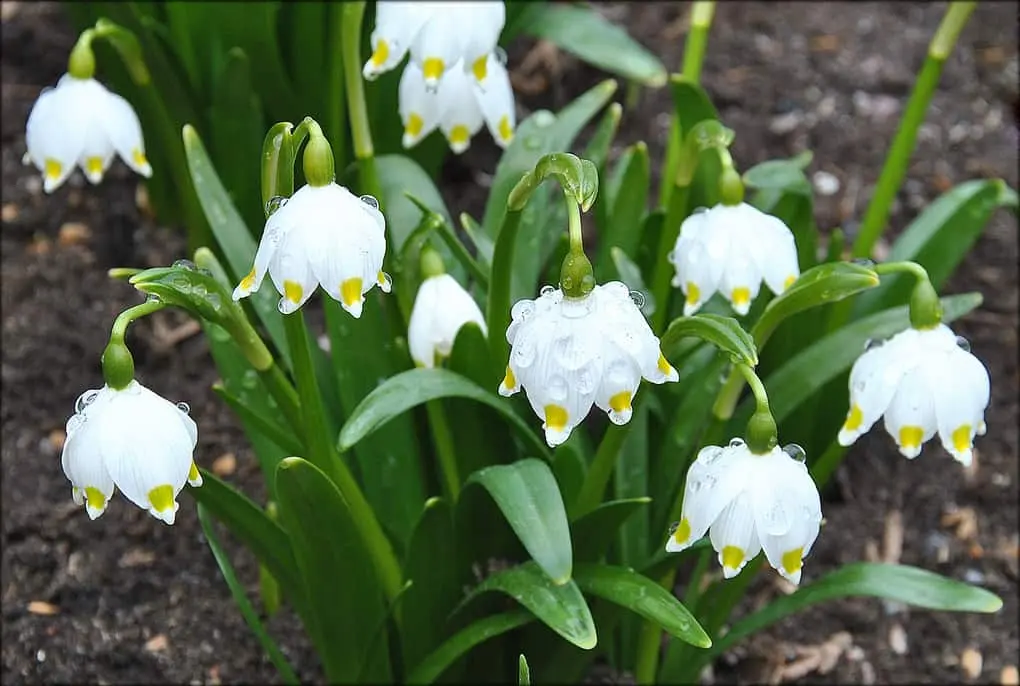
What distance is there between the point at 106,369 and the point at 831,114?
234cm

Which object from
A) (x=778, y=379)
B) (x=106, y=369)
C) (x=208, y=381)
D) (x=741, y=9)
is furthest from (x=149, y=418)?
(x=741, y=9)

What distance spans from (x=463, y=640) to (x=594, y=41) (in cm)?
153

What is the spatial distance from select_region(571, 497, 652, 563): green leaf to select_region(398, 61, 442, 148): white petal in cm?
64

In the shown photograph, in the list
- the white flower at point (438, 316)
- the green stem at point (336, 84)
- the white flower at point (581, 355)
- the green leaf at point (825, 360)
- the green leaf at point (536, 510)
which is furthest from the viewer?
the green stem at point (336, 84)

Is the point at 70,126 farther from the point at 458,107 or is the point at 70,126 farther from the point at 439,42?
the point at 439,42

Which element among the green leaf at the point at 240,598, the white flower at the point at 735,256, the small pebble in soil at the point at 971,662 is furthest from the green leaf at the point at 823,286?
the small pebble in soil at the point at 971,662

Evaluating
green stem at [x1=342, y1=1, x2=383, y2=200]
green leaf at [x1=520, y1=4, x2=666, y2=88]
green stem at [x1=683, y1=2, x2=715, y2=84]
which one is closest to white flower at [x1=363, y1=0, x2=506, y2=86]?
green stem at [x1=342, y1=1, x2=383, y2=200]

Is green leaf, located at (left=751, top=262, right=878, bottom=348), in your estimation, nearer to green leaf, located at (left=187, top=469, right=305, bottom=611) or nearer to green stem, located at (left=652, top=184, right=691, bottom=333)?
green stem, located at (left=652, top=184, right=691, bottom=333)

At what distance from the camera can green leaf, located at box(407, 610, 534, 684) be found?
1.62m

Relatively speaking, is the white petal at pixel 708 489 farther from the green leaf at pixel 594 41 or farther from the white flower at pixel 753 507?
the green leaf at pixel 594 41

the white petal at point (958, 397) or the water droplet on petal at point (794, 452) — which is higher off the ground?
the white petal at point (958, 397)

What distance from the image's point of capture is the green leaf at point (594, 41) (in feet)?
8.66

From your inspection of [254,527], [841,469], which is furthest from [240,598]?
[841,469]

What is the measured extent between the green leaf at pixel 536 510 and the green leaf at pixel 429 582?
12cm
